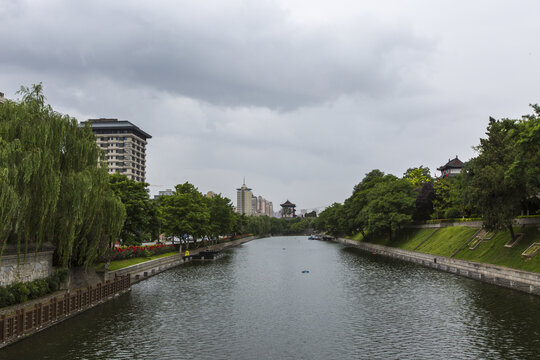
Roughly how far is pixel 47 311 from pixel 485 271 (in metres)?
49.1

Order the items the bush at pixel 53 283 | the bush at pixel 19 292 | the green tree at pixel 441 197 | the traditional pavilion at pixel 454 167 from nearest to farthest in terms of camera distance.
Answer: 1. the bush at pixel 19 292
2. the bush at pixel 53 283
3. the green tree at pixel 441 197
4. the traditional pavilion at pixel 454 167

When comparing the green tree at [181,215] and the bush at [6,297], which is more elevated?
the green tree at [181,215]

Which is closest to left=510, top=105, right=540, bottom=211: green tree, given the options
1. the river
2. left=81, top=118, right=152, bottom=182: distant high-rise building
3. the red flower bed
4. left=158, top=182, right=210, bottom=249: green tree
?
the river

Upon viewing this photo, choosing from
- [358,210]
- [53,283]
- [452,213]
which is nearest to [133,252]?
[53,283]

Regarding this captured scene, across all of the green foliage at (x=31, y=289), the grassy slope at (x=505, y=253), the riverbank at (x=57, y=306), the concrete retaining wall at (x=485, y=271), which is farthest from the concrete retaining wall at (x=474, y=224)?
the green foliage at (x=31, y=289)

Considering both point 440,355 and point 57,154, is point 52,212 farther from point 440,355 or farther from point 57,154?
point 440,355

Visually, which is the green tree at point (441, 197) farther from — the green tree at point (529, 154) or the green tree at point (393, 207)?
the green tree at point (529, 154)

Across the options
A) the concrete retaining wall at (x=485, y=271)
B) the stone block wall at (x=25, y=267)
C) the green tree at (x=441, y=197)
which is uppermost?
the green tree at (x=441, y=197)

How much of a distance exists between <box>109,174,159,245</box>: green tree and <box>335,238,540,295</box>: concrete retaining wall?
4464cm

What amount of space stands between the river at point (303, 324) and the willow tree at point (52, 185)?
6992mm

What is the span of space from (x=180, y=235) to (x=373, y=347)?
6855 centimetres

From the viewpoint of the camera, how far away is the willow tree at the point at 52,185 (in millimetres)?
27141

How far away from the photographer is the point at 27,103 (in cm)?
3375

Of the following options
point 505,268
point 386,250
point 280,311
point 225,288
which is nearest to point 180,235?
point 225,288
